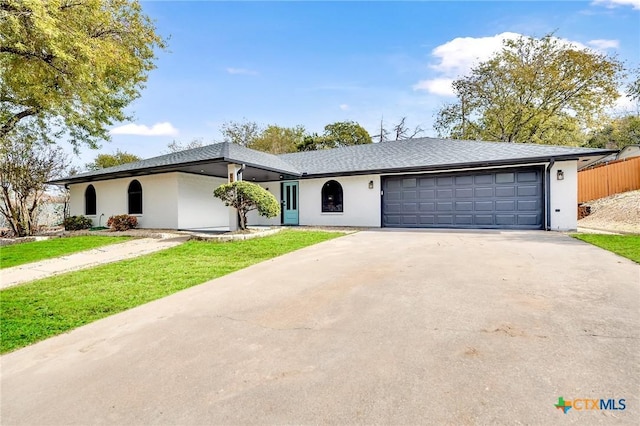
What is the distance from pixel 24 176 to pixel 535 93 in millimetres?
31651

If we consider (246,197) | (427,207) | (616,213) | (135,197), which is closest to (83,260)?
(246,197)

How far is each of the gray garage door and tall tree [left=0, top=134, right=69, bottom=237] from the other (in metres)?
16.8

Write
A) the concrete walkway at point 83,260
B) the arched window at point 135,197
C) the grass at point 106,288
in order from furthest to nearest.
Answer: the arched window at point 135,197
the concrete walkway at point 83,260
the grass at point 106,288

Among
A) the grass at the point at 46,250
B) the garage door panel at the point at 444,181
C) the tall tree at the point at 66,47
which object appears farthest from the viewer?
the garage door panel at the point at 444,181

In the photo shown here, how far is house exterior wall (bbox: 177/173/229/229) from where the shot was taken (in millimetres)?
13148

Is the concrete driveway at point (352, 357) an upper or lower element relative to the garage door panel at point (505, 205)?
lower

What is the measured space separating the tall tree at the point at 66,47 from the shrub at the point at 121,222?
407 centimetres

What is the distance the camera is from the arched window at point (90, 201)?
15531 millimetres

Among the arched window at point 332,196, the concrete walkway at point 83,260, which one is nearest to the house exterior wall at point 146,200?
the concrete walkway at point 83,260

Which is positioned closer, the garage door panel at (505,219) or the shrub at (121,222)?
the garage door panel at (505,219)


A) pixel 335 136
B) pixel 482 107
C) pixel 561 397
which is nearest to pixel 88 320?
pixel 561 397

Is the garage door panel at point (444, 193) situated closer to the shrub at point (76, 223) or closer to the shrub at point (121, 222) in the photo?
the shrub at point (121, 222)

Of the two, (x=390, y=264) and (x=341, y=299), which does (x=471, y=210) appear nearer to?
(x=390, y=264)

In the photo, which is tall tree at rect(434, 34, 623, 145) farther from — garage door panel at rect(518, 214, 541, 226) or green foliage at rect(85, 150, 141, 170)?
green foliage at rect(85, 150, 141, 170)
